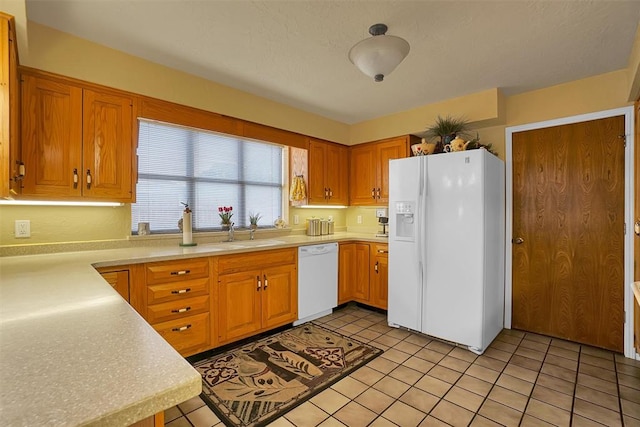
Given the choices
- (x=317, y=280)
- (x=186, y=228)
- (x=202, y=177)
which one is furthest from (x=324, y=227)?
(x=186, y=228)

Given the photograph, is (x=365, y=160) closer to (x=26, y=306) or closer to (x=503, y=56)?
(x=503, y=56)

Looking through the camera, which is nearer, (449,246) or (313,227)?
(449,246)

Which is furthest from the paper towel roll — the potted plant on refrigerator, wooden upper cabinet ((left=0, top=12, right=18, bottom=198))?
the potted plant on refrigerator

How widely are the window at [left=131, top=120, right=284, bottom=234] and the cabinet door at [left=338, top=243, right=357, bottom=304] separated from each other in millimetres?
1023

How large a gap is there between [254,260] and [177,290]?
0.72 m

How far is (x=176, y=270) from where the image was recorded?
2.30m

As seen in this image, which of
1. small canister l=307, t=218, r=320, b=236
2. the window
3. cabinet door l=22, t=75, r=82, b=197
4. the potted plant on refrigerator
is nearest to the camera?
cabinet door l=22, t=75, r=82, b=197

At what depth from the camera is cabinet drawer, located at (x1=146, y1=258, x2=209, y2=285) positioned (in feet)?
7.21

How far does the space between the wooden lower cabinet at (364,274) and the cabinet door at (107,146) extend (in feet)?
8.01

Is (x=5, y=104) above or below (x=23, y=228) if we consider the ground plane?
above

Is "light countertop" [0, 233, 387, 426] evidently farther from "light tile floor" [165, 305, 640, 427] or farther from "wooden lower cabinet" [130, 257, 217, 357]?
"light tile floor" [165, 305, 640, 427]

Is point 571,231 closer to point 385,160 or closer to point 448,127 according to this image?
point 448,127

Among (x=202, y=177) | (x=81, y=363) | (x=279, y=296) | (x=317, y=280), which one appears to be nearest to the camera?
(x=81, y=363)

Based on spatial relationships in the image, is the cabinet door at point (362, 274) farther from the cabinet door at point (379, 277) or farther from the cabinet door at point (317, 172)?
the cabinet door at point (317, 172)
